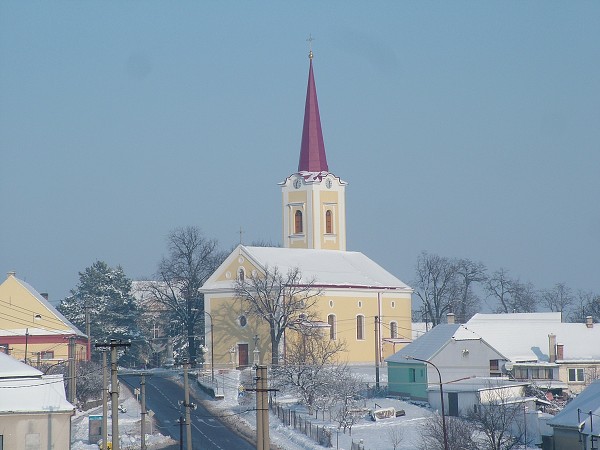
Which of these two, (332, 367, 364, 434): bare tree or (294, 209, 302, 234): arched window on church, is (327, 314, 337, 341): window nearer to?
(294, 209, 302, 234): arched window on church

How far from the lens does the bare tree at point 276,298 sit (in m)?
73.5

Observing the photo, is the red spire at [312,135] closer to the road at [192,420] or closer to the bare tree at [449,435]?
the road at [192,420]

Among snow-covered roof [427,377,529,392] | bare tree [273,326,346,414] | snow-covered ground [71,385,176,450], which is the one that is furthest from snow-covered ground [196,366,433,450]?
snow-covered ground [71,385,176,450]

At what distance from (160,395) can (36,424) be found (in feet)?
74.9

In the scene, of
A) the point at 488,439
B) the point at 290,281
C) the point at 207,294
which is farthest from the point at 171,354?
the point at 488,439

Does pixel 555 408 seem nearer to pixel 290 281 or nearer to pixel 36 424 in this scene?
pixel 290 281

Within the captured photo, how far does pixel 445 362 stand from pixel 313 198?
19.0 m

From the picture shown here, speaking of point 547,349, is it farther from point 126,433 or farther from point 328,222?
point 126,433

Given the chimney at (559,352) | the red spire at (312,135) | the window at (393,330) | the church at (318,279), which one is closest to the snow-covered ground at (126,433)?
the church at (318,279)

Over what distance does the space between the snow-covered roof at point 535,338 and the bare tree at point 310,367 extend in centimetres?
814

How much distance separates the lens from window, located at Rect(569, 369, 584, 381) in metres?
68.2

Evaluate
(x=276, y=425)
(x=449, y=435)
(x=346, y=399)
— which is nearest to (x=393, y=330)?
(x=346, y=399)

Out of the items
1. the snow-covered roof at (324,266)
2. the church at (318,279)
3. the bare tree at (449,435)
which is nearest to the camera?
the bare tree at (449,435)

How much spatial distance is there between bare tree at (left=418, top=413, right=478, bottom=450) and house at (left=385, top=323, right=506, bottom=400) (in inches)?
480
